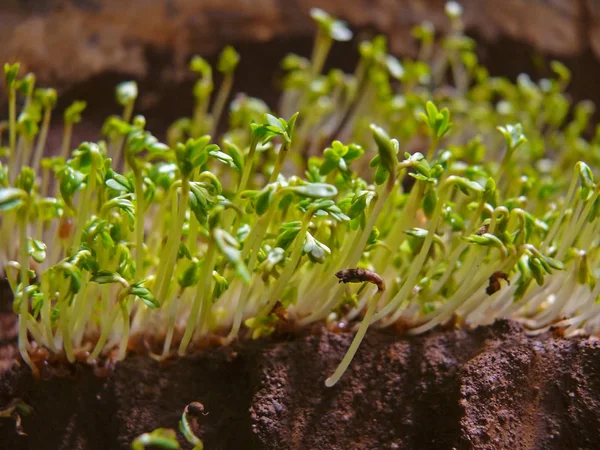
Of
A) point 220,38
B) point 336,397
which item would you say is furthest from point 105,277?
point 220,38

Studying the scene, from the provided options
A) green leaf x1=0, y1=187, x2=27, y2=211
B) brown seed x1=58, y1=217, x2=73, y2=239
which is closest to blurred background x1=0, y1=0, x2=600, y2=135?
brown seed x1=58, y1=217, x2=73, y2=239

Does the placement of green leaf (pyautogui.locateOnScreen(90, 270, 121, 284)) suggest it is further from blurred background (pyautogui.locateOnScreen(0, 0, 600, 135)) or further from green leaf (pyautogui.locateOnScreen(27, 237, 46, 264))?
blurred background (pyautogui.locateOnScreen(0, 0, 600, 135))

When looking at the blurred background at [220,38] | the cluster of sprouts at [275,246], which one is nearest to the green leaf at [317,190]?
the cluster of sprouts at [275,246]

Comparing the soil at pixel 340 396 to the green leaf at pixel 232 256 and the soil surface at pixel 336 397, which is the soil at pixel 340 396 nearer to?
the soil surface at pixel 336 397

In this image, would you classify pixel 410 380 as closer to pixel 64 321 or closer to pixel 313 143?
pixel 64 321

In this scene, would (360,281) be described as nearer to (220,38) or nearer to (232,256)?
(232,256)

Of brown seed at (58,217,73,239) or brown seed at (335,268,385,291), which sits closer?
brown seed at (335,268,385,291)

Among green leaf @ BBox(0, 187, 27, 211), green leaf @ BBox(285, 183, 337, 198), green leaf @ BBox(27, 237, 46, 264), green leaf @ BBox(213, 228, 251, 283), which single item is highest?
green leaf @ BBox(285, 183, 337, 198)

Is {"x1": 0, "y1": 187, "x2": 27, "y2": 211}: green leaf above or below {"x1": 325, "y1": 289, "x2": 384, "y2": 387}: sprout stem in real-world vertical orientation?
above
